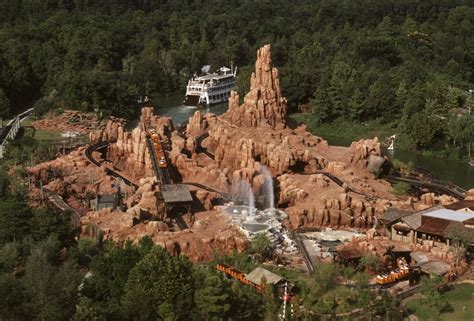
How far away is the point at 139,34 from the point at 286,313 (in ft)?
258

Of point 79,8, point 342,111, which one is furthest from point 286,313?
point 79,8

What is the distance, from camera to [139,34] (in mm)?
102375

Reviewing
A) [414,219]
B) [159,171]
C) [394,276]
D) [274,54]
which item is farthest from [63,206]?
[274,54]

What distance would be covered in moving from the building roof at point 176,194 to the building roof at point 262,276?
9.74 m

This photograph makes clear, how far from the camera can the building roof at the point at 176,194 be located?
41406 mm

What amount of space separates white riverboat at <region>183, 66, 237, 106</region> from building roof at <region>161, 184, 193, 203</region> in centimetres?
4128

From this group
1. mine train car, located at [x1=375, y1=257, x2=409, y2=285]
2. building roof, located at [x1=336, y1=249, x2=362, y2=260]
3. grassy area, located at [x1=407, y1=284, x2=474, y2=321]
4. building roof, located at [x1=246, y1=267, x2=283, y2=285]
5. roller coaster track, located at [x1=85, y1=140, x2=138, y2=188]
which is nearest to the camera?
→ grassy area, located at [x1=407, y1=284, x2=474, y2=321]

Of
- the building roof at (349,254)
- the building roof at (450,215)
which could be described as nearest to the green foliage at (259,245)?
the building roof at (349,254)

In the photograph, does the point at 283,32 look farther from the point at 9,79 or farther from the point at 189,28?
the point at 9,79

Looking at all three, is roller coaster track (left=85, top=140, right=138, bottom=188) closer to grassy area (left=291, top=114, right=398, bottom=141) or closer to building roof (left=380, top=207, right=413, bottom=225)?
building roof (left=380, top=207, right=413, bottom=225)

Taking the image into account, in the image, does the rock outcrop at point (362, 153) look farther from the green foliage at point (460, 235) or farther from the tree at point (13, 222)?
the tree at point (13, 222)

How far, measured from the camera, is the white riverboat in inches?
3310

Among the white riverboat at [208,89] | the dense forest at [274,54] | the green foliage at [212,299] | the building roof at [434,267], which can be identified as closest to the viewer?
the green foliage at [212,299]

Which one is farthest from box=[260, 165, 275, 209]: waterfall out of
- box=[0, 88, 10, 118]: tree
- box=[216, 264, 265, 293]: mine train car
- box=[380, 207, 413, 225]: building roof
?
box=[0, 88, 10, 118]: tree
